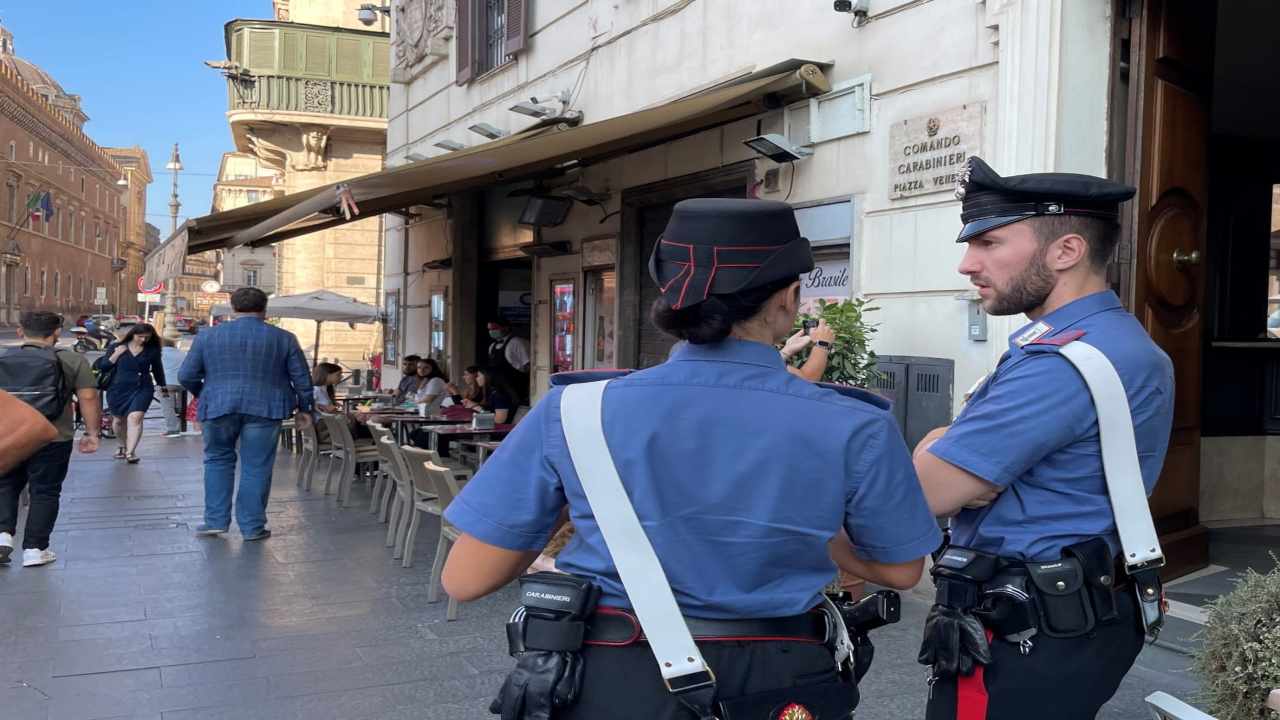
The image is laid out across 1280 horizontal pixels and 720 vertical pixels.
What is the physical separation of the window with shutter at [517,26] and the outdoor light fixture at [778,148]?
5.28m

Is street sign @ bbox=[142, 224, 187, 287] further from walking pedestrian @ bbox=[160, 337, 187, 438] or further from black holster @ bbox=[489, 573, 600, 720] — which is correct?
black holster @ bbox=[489, 573, 600, 720]

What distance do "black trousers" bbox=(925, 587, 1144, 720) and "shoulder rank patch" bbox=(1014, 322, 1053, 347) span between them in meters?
0.52

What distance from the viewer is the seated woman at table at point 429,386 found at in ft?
39.4

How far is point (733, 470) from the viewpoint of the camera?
1656 millimetres

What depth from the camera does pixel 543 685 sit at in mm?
1668

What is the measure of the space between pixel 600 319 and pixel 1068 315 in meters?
9.05

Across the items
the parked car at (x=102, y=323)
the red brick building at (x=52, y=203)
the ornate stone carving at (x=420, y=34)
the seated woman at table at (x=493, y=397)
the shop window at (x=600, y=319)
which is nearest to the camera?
the seated woman at table at (x=493, y=397)

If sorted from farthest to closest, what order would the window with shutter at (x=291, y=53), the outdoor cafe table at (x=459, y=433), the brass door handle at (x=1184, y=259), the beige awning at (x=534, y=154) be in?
1. the window with shutter at (x=291, y=53)
2. the outdoor cafe table at (x=459, y=433)
3. the beige awning at (x=534, y=154)
4. the brass door handle at (x=1184, y=259)

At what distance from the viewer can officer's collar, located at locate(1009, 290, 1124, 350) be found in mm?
2186

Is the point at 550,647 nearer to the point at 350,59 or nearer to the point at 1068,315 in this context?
the point at 1068,315

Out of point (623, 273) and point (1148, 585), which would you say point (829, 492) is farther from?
point (623, 273)

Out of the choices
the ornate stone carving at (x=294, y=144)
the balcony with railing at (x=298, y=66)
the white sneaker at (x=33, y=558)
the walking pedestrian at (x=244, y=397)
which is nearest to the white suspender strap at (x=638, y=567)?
the white sneaker at (x=33, y=558)

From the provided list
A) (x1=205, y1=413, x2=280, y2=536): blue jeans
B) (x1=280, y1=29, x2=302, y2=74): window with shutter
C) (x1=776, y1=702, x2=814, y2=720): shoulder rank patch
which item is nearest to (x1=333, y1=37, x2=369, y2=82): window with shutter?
(x1=280, y1=29, x2=302, y2=74): window with shutter

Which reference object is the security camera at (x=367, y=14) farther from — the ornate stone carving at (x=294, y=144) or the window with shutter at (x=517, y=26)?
the window with shutter at (x=517, y=26)
